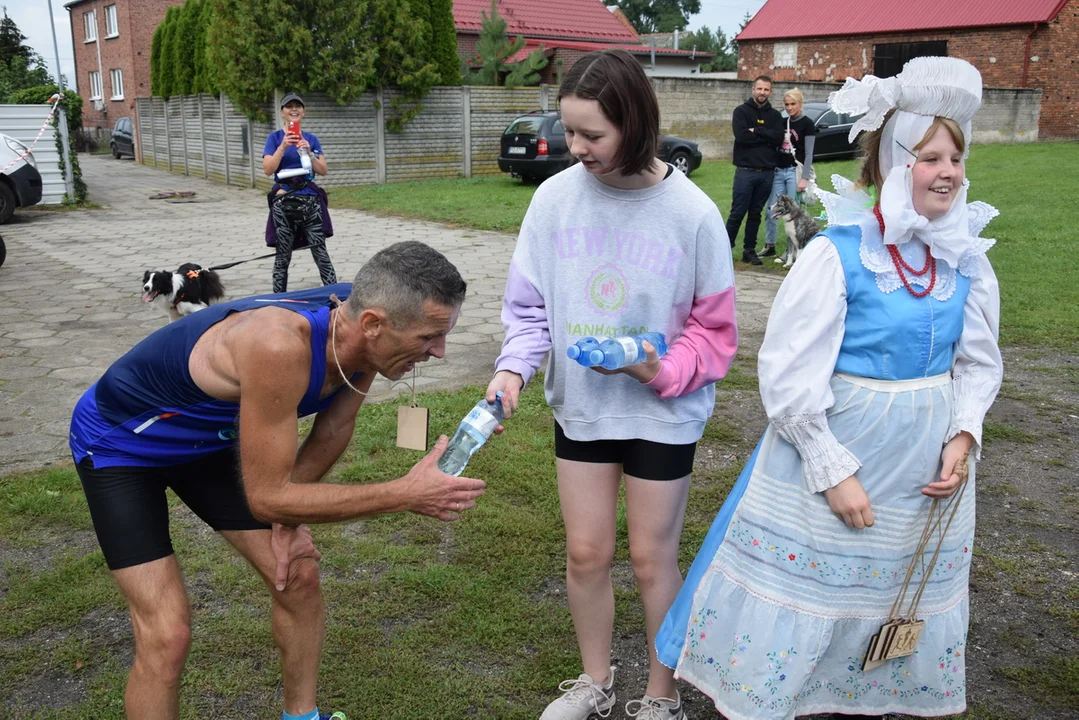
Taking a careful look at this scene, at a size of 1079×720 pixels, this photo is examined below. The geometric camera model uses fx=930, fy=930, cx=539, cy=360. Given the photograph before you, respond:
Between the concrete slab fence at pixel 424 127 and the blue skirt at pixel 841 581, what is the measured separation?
17337 millimetres

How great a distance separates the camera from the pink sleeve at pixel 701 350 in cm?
247

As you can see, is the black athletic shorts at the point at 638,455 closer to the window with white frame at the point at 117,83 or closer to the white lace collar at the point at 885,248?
the white lace collar at the point at 885,248

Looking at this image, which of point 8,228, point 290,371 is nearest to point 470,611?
point 290,371

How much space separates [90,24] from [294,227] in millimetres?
39318

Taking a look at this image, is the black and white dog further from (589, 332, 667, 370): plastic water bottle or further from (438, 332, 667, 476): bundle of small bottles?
(589, 332, 667, 370): plastic water bottle

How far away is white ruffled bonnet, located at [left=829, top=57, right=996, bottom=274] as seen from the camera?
2.19m

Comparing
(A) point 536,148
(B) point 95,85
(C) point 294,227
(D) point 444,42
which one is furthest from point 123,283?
(B) point 95,85

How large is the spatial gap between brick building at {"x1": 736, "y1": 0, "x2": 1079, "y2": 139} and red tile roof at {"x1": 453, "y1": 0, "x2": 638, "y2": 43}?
5159mm

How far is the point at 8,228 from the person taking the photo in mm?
14438

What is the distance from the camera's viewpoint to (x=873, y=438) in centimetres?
225

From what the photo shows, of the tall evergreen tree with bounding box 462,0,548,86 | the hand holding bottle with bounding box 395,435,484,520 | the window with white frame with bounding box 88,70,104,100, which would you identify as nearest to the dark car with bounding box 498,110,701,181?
the tall evergreen tree with bounding box 462,0,548,86

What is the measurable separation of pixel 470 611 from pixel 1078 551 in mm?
2573

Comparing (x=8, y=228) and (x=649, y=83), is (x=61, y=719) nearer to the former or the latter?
(x=649, y=83)

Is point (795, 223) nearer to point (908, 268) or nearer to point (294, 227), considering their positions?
point (294, 227)
